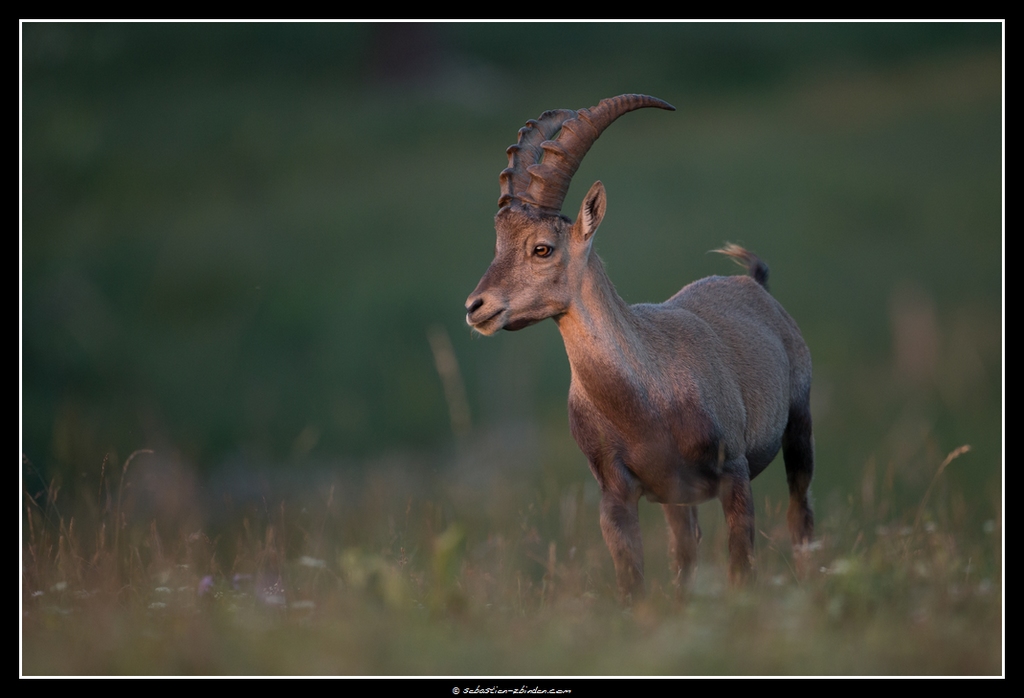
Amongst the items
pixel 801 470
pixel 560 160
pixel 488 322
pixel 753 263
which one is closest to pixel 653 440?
pixel 488 322

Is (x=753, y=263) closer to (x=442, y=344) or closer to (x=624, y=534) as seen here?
(x=624, y=534)

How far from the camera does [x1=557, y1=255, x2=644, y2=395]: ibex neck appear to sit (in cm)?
671

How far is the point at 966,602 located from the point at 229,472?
18272 millimetres

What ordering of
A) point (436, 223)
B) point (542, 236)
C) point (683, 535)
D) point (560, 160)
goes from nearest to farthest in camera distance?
point (542, 236)
point (560, 160)
point (683, 535)
point (436, 223)

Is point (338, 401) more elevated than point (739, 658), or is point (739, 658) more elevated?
point (739, 658)

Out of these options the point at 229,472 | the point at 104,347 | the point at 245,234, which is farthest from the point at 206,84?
the point at 229,472

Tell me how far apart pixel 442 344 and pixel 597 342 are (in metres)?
10.4

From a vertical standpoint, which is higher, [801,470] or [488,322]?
[488,322]

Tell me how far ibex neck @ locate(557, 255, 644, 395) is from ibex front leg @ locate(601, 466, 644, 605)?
0.59 metres

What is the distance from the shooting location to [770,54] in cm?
5166

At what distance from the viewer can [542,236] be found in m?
6.63

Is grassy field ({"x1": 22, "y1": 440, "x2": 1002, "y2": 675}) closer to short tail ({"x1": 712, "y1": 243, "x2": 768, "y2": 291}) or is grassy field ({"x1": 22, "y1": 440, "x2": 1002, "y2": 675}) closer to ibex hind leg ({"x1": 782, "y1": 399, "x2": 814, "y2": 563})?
ibex hind leg ({"x1": 782, "y1": 399, "x2": 814, "y2": 563})

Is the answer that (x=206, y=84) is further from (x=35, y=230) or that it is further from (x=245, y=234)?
(x=35, y=230)

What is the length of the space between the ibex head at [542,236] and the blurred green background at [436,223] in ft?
24.0
